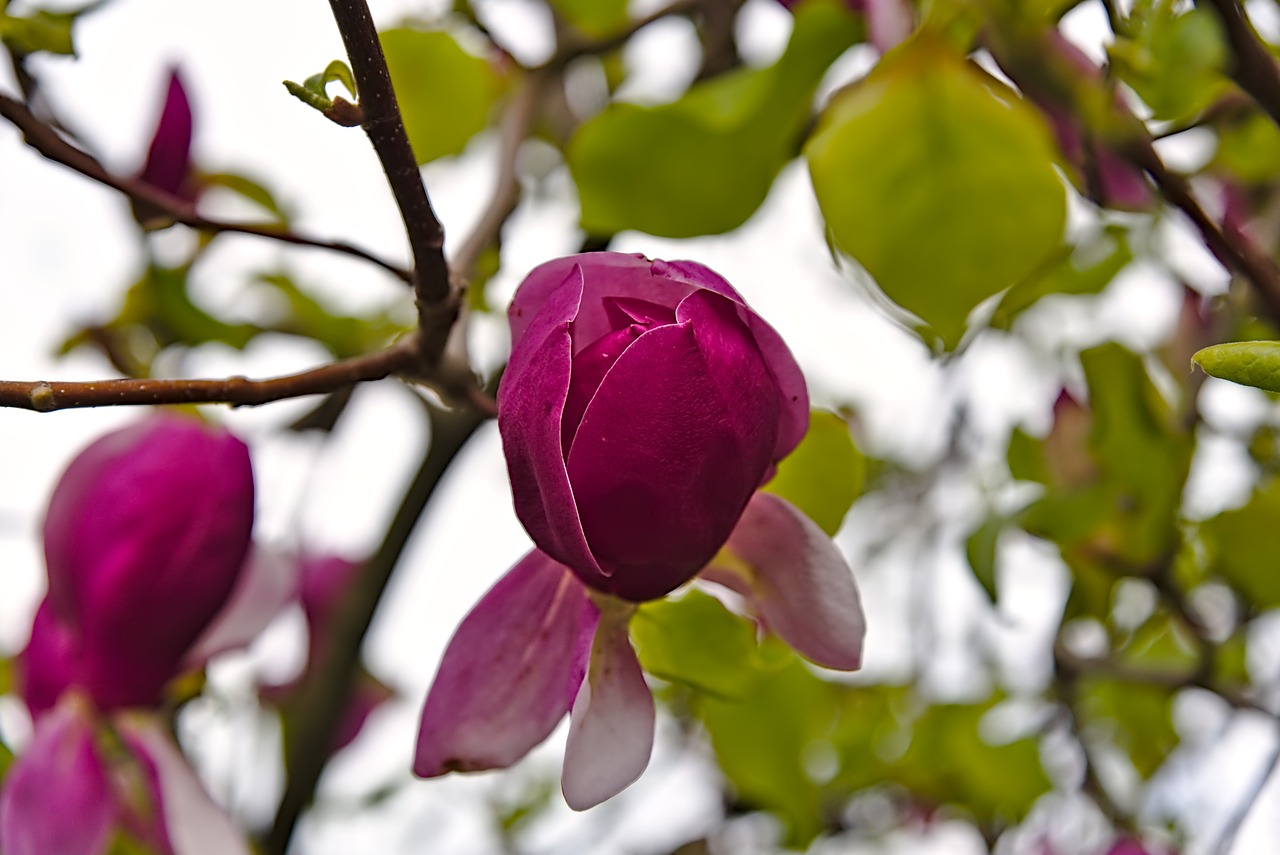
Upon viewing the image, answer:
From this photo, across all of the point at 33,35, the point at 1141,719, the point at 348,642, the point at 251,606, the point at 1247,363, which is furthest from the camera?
the point at 1141,719

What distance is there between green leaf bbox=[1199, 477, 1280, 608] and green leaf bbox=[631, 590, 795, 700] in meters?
0.24

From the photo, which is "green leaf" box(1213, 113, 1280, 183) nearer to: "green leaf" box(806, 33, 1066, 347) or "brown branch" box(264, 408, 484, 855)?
"green leaf" box(806, 33, 1066, 347)

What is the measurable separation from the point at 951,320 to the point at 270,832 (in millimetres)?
457

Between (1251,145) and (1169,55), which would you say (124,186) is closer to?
(1169,55)

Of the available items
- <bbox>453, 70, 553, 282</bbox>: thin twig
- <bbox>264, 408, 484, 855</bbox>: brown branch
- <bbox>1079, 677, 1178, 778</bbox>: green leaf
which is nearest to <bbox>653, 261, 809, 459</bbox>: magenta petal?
<bbox>453, 70, 553, 282</bbox>: thin twig

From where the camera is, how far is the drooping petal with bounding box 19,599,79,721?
0.33m

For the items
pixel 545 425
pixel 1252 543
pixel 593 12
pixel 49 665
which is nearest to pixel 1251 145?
pixel 1252 543

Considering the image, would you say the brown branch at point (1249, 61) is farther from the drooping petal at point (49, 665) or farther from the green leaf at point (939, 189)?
the drooping petal at point (49, 665)

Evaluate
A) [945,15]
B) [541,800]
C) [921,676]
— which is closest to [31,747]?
[945,15]

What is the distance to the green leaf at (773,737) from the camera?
1.29ft

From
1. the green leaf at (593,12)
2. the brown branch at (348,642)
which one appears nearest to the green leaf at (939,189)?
the green leaf at (593,12)

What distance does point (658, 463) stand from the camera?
0.18 metres

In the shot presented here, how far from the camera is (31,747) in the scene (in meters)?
0.32

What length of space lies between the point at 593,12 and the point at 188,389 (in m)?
0.28
